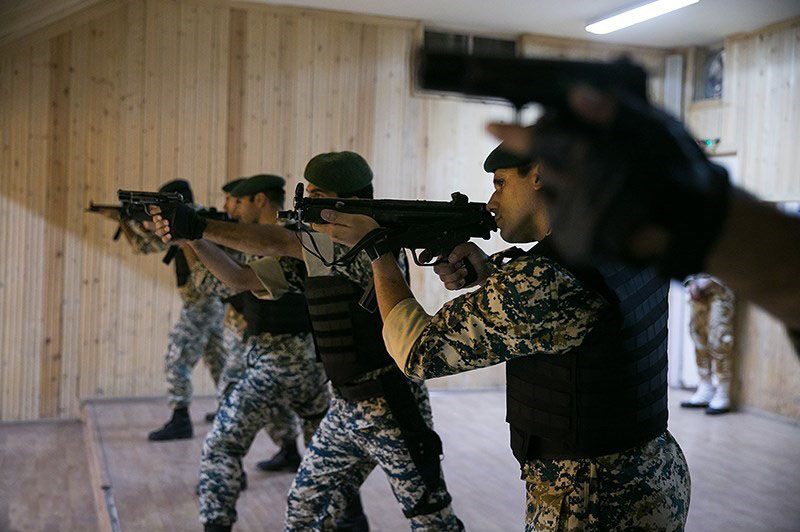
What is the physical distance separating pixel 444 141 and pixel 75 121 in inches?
126

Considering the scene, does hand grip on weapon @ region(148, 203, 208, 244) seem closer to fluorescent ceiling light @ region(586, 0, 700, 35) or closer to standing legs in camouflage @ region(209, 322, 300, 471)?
standing legs in camouflage @ region(209, 322, 300, 471)

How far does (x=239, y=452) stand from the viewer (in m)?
3.42

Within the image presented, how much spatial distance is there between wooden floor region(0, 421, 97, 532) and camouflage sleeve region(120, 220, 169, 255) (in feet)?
4.90

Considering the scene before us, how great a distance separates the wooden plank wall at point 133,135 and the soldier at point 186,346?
92cm

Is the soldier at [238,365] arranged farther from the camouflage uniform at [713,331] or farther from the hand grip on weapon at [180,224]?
the camouflage uniform at [713,331]

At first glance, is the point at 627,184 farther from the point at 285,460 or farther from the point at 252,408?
the point at 285,460

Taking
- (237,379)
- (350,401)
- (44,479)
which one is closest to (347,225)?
(350,401)

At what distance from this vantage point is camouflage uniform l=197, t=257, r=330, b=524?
3.32 m

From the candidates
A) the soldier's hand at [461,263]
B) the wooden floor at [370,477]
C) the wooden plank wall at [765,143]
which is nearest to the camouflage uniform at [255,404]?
the wooden floor at [370,477]

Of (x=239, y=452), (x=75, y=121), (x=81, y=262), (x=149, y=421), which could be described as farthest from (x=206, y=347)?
(x=239, y=452)

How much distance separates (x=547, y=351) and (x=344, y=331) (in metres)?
1.20

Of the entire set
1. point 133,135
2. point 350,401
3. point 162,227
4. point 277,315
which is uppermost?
point 133,135

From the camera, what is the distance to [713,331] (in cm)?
699

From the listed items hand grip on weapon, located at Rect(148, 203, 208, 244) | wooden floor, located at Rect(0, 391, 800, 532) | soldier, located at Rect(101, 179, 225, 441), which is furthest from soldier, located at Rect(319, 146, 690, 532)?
soldier, located at Rect(101, 179, 225, 441)
